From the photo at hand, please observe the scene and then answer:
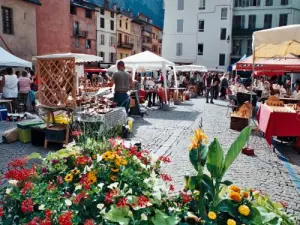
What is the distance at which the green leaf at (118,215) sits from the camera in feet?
6.01

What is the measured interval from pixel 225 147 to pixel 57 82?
12.5 feet

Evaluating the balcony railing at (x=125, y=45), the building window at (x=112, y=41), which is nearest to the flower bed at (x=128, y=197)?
the building window at (x=112, y=41)

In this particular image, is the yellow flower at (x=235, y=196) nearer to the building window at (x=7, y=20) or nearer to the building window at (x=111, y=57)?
the building window at (x=7, y=20)

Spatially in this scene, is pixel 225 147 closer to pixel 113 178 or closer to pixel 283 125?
pixel 283 125

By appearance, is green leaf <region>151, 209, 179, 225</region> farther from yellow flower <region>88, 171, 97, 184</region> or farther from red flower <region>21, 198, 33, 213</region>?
red flower <region>21, 198, 33, 213</region>

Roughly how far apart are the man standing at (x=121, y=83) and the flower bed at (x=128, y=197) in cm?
572

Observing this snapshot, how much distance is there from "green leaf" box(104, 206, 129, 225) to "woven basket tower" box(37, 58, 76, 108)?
4.43 metres

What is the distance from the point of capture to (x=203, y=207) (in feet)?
6.82

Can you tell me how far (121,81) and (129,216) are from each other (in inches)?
254

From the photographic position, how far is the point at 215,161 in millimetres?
2168

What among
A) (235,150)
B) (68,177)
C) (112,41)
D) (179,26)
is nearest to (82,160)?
(68,177)

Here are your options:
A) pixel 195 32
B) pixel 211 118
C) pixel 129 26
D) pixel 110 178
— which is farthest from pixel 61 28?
pixel 129 26

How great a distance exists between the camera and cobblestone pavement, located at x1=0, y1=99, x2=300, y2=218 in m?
4.31

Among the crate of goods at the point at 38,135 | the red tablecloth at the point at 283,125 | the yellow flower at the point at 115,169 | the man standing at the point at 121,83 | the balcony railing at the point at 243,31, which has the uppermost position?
the balcony railing at the point at 243,31
